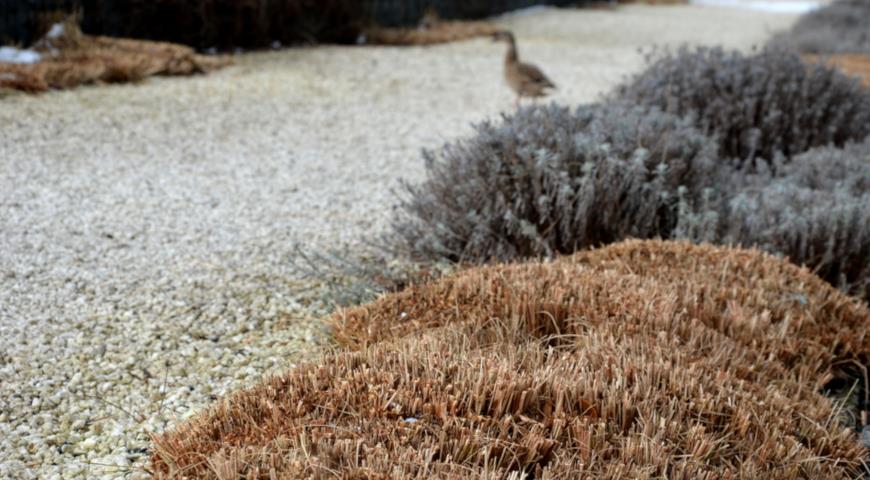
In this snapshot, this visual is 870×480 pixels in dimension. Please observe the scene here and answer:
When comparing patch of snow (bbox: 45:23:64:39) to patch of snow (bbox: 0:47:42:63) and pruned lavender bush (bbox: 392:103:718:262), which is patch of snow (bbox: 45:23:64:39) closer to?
patch of snow (bbox: 0:47:42:63)

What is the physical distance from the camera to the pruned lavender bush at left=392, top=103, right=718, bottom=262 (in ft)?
13.6

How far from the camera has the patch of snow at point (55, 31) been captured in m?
8.57

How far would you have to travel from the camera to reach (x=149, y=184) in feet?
17.7

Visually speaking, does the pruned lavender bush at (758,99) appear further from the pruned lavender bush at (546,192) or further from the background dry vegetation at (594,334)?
the pruned lavender bush at (546,192)

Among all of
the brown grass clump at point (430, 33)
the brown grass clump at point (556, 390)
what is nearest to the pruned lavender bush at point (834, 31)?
the brown grass clump at point (430, 33)

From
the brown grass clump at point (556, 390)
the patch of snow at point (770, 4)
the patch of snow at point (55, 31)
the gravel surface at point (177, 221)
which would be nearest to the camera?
the brown grass clump at point (556, 390)

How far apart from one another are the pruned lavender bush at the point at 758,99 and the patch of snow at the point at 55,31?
17.7ft

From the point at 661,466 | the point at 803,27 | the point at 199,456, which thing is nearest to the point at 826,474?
the point at 661,466

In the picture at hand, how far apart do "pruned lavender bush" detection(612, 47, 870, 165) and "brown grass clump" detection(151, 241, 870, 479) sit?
9.95 ft

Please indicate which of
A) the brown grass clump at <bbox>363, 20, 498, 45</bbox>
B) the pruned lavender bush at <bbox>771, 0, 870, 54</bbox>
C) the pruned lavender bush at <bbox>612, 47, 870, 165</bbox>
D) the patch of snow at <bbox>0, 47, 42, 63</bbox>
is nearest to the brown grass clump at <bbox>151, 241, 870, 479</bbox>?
the pruned lavender bush at <bbox>612, 47, 870, 165</bbox>

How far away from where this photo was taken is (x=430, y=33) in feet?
42.1

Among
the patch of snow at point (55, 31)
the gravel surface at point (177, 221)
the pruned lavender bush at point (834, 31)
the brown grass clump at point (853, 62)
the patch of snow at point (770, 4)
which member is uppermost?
the patch of snow at point (770, 4)

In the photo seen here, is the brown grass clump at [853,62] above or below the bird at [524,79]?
above

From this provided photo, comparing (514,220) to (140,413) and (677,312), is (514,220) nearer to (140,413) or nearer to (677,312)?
(677,312)
